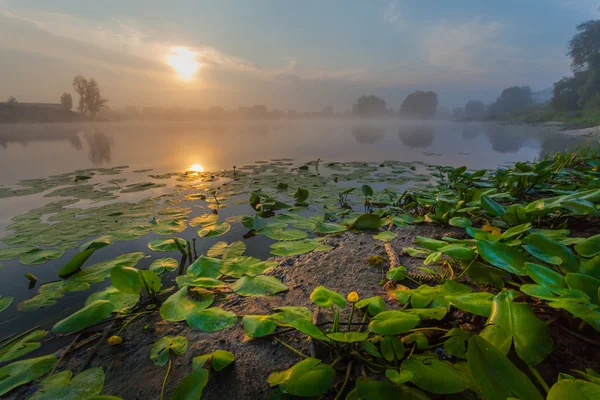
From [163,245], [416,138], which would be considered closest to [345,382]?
[163,245]

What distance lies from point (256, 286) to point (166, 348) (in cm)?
35

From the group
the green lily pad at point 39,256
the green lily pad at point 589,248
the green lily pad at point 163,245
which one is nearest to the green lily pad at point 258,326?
the green lily pad at point 163,245

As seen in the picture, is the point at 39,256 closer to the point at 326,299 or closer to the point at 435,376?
the point at 326,299

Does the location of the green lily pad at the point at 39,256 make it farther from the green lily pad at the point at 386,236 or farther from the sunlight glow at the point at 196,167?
the sunlight glow at the point at 196,167

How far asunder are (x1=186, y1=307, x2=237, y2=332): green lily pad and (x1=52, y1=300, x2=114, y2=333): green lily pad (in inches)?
10.5

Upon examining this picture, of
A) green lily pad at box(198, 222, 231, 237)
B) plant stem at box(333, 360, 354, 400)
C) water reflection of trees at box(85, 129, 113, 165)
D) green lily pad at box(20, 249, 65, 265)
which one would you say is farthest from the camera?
water reflection of trees at box(85, 129, 113, 165)

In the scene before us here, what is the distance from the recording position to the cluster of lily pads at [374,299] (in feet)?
1.76

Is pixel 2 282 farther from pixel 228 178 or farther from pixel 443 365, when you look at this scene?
pixel 228 178

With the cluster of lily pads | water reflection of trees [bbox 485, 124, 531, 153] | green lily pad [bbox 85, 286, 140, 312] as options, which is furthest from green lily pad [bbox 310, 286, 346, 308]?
water reflection of trees [bbox 485, 124, 531, 153]

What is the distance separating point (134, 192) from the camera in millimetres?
2777

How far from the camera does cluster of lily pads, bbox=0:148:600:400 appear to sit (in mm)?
537

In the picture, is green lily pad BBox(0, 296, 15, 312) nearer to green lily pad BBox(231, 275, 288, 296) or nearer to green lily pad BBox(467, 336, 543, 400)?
green lily pad BBox(231, 275, 288, 296)

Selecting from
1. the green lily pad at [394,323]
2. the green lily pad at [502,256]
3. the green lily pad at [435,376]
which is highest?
the green lily pad at [502,256]

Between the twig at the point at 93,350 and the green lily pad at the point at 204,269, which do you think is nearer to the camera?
the twig at the point at 93,350
